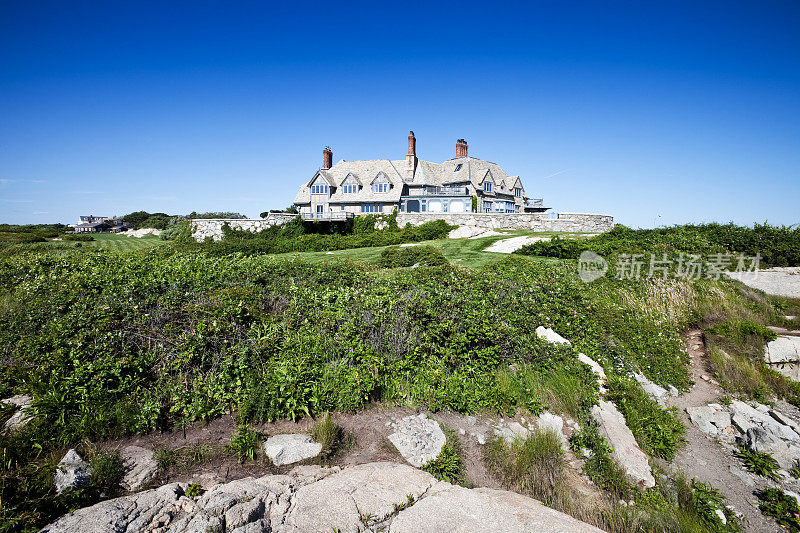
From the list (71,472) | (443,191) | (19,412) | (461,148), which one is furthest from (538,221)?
(71,472)

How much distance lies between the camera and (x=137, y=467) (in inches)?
175

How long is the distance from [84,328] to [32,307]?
1.67 meters

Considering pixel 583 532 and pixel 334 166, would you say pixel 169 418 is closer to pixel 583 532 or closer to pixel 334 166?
pixel 583 532

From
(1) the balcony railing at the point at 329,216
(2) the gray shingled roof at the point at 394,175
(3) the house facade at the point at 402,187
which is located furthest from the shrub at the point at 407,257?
(2) the gray shingled roof at the point at 394,175

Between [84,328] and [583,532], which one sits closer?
[583,532]

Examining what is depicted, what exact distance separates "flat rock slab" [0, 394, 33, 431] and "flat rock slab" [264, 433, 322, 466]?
307cm

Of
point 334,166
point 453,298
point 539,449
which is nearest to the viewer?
point 539,449

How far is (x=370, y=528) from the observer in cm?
356

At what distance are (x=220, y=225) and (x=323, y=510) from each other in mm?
Result: 33457

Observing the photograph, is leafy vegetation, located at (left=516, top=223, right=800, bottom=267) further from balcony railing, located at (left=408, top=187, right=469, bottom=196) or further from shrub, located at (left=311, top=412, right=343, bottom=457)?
balcony railing, located at (left=408, top=187, right=469, bottom=196)

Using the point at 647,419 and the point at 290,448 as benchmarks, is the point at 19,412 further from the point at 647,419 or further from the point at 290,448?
the point at 647,419

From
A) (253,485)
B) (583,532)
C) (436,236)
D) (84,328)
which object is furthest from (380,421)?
(436,236)

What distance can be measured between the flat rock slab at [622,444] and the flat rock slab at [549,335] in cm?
139

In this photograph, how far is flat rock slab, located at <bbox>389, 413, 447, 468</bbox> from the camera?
4.91 m
